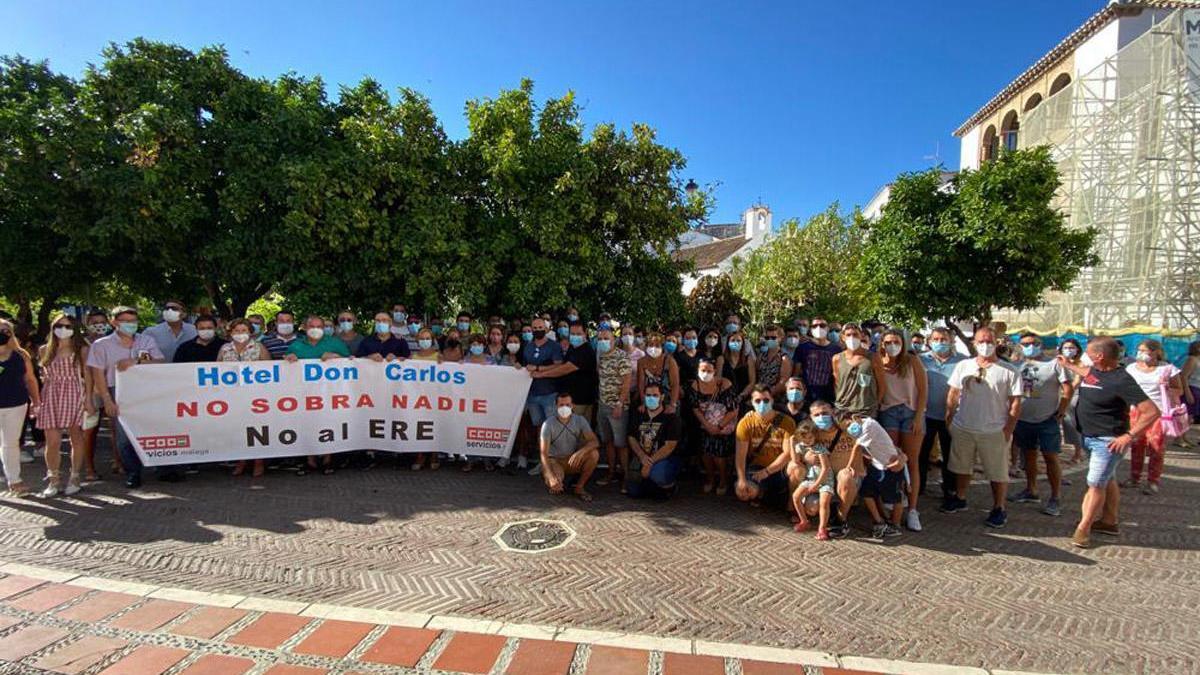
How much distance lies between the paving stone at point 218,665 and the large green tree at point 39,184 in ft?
33.7

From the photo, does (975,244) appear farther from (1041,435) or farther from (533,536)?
(533,536)

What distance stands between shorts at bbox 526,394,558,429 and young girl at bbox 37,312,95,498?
4.99 metres

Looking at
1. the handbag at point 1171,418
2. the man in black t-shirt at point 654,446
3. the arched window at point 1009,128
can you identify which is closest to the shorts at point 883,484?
the man in black t-shirt at point 654,446

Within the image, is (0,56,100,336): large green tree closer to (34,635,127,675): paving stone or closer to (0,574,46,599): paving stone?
(0,574,46,599): paving stone

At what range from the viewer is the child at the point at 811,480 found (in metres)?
5.11

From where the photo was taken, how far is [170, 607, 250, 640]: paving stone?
3.40 metres

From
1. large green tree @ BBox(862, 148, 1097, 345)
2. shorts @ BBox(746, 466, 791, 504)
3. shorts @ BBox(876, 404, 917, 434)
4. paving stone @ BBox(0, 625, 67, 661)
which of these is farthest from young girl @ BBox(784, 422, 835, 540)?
large green tree @ BBox(862, 148, 1097, 345)

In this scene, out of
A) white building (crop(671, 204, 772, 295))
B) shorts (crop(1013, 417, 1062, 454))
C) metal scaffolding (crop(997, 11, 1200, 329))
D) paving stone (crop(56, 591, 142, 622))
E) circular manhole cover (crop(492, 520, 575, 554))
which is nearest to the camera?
paving stone (crop(56, 591, 142, 622))

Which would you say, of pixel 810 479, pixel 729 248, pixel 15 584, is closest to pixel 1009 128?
pixel 729 248

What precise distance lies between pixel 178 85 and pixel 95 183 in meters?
2.33

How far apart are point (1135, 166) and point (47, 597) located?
79.8ft

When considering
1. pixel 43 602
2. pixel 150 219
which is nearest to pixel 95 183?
→ pixel 150 219

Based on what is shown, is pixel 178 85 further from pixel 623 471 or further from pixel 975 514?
pixel 975 514

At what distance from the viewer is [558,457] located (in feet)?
20.5
